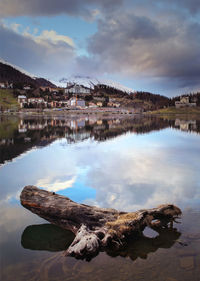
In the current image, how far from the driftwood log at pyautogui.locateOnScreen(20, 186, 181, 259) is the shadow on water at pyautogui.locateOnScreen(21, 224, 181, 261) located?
0.26m

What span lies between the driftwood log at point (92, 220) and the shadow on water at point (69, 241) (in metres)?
0.26

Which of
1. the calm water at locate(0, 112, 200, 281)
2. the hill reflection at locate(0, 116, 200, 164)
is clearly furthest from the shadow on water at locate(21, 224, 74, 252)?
the hill reflection at locate(0, 116, 200, 164)

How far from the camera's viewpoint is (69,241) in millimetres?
9070

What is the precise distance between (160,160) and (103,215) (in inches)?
641

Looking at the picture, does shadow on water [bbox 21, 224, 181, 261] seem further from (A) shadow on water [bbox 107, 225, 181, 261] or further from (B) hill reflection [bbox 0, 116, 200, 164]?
(B) hill reflection [bbox 0, 116, 200, 164]

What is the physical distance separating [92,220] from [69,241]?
3.71 ft

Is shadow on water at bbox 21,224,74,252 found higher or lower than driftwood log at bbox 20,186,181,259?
lower

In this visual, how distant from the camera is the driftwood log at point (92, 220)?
8.27 metres

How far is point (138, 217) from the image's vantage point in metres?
9.38

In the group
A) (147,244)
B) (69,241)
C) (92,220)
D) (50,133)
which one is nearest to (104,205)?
(92,220)

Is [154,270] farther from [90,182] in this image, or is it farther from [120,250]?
[90,182]

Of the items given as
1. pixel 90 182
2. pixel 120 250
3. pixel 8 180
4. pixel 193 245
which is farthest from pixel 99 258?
pixel 8 180

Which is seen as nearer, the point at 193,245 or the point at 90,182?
the point at 193,245

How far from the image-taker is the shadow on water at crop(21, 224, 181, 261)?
8.27 m
